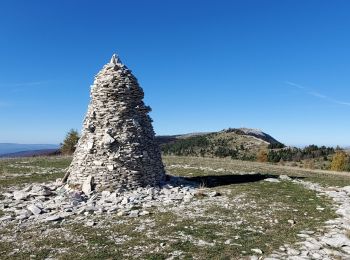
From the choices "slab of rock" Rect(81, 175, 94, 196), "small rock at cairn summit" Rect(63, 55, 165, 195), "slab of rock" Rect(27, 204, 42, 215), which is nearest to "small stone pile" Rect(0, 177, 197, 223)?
"slab of rock" Rect(27, 204, 42, 215)

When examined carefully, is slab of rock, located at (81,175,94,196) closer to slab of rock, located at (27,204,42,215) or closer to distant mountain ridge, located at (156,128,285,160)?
slab of rock, located at (27,204,42,215)

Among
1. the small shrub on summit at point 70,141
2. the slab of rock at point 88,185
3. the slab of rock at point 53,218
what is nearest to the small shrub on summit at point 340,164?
the small shrub on summit at point 70,141

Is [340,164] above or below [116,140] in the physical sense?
below

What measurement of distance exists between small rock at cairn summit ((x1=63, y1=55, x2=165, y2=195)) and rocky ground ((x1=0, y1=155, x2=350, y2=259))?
0.89 m

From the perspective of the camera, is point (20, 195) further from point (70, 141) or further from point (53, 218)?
point (70, 141)

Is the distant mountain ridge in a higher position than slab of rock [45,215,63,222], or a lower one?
higher

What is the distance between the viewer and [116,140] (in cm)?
2041

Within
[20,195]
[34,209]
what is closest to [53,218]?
[34,209]

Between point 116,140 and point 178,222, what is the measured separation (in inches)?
302

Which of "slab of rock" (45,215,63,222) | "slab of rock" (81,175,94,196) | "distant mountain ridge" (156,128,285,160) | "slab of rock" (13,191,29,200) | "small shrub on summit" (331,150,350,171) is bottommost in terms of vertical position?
"slab of rock" (45,215,63,222)

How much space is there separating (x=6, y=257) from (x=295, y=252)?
7979 millimetres

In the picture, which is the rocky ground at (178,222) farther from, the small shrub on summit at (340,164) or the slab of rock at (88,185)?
the small shrub on summit at (340,164)

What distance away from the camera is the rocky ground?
11.0 meters

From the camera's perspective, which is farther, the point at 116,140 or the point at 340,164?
the point at 340,164
